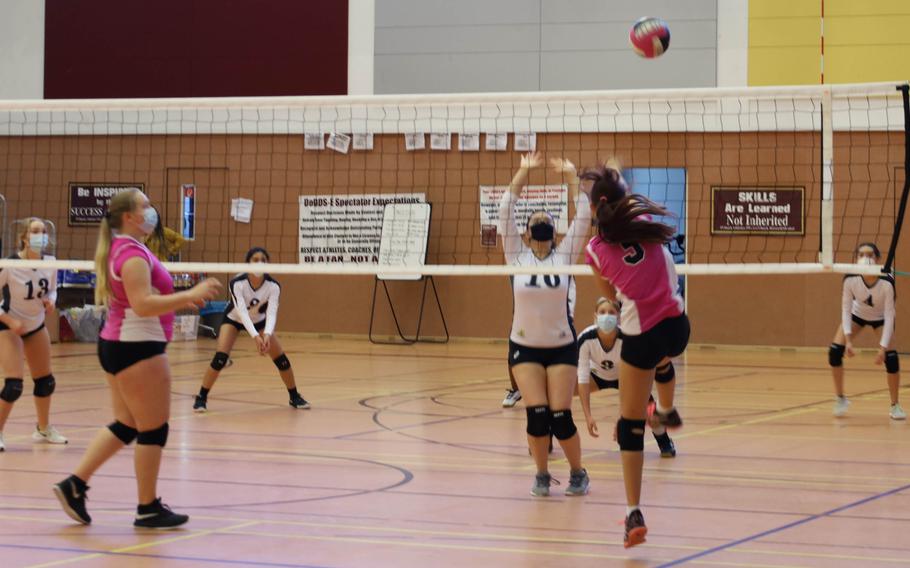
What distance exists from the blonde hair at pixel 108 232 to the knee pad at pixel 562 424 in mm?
2583

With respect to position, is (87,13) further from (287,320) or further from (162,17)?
(287,320)

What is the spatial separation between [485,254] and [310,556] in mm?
14440

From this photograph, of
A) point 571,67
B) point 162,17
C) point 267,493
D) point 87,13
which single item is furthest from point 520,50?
point 267,493

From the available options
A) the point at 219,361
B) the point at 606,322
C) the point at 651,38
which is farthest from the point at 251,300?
the point at 651,38

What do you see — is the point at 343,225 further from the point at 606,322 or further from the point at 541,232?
the point at 541,232

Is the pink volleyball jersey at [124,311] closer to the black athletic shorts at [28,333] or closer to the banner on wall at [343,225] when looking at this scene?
the black athletic shorts at [28,333]

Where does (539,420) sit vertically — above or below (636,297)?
below

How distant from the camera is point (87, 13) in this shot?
21.7 metres

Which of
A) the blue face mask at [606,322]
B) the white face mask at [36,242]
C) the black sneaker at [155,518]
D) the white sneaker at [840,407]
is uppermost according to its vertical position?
the white face mask at [36,242]

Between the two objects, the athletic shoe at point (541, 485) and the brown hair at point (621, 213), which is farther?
the athletic shoe at point (541, 485)

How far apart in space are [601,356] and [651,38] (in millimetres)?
3557

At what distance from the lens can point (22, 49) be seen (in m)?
21.8

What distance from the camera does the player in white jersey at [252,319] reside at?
11.2 meters

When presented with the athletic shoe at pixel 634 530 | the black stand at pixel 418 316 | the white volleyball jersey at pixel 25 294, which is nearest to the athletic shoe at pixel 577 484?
the athletic shoe at pixel 634 530
